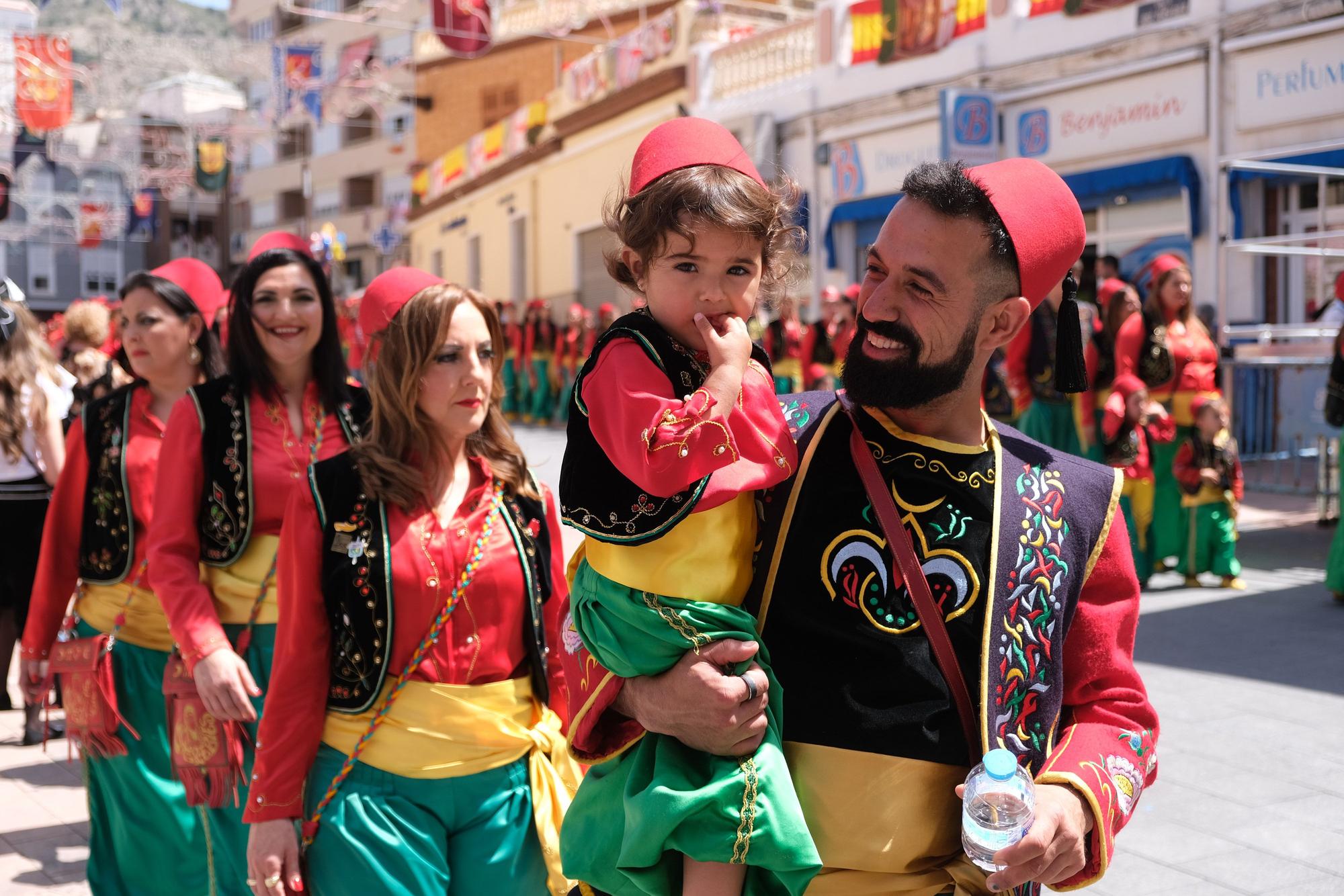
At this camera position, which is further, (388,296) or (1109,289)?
(1109,289)

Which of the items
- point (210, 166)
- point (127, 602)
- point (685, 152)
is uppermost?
point (210, 166)

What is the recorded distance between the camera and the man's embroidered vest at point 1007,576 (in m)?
2.05

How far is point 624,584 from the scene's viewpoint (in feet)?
6.73

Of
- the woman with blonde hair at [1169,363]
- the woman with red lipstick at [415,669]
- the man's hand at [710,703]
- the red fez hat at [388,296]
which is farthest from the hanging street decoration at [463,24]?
the man's hand at [710,703]

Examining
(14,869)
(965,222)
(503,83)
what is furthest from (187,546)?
(503,83)

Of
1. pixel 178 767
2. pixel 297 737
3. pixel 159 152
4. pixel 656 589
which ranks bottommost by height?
pixel 178 767

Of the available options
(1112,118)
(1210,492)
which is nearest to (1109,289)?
(1210,492)

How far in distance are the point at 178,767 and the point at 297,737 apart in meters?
1.02

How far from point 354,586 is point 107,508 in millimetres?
1915

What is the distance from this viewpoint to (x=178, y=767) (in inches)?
149

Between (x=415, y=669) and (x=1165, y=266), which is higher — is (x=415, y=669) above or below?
below

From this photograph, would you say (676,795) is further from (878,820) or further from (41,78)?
(41,78)

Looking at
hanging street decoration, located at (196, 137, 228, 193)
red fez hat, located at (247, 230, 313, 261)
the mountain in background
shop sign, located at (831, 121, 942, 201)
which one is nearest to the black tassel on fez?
red fez hat, located at (247, 230, 313, 261)

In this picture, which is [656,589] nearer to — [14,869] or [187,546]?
[187,546]
